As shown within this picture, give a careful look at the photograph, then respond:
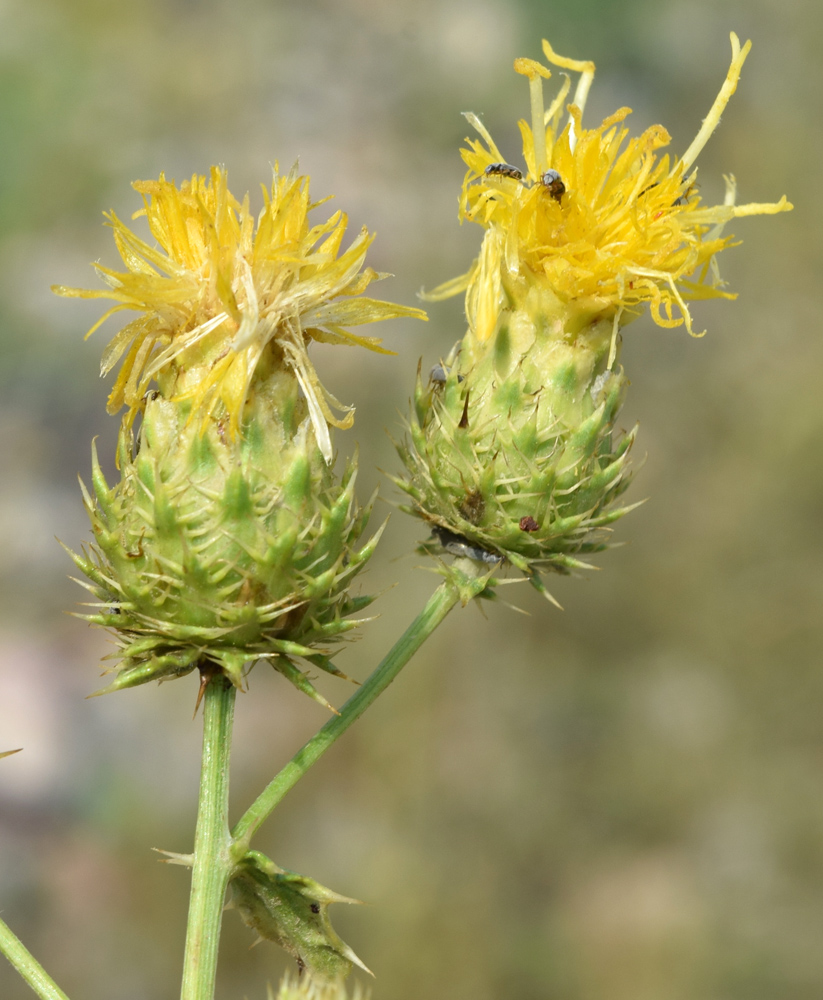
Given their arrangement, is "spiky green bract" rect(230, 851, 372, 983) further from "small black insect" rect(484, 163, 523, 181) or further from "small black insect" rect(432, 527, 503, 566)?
"small black insect" rect(484, 163, 523, 181)

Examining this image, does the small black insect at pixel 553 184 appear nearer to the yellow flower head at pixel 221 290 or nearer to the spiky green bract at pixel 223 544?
the yellow flower head at pixel 221 290

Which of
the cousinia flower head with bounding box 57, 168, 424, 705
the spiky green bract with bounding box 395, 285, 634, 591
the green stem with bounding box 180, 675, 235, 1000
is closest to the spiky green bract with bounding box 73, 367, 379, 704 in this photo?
the cousinia flower head with bounding box 57, 168, 424, 705

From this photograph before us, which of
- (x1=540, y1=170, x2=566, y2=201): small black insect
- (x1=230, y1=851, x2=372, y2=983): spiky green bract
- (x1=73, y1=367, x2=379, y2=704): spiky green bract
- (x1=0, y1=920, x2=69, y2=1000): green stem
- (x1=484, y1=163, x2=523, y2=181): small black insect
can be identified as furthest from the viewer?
(x1=484, y1=163, x2=523, y2=181): small black insect

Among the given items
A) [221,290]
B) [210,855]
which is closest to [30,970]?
[210,855]

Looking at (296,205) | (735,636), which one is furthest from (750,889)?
(296,205)

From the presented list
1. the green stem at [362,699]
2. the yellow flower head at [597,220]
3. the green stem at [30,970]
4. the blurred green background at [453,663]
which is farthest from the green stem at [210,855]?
the blurred green background at [453,663]
